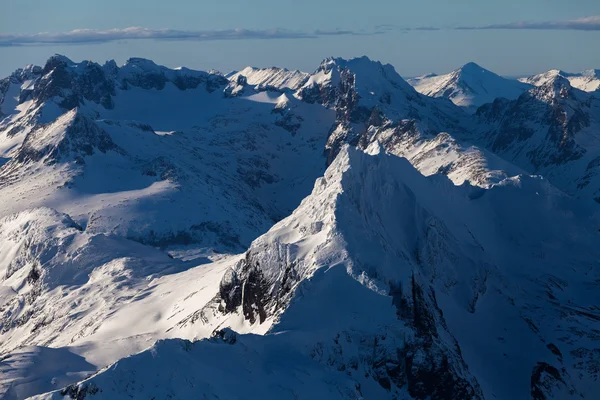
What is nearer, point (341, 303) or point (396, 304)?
point (341, 303)

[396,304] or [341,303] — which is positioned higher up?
[341,303]

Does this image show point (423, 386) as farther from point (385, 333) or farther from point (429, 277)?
point (429, 277)

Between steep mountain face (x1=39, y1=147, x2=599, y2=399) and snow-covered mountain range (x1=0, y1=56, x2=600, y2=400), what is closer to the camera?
steep mountain face (x1=39, y1=147, x2=599, y2=399)

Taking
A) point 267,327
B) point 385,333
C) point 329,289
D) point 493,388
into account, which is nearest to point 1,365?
point 267,327

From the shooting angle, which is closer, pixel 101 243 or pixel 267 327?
pixel 267 327

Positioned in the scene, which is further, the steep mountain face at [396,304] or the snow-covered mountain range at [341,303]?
the snow-covered mountain range at [341,303]

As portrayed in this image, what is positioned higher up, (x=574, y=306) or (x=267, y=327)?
(x=267, y=327)

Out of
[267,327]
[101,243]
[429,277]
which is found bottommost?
[101,243]

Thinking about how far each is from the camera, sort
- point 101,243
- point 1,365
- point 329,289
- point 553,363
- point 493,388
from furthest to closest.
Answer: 1. point 101,243
2. point 553,363
3. point 493,388
4. point 1,365
5. point 329,289
